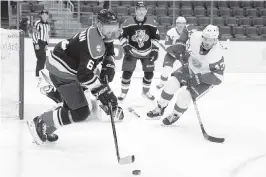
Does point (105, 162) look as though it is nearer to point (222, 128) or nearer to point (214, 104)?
point (222, 128)

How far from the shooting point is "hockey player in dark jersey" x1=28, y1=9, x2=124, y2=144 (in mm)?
2258

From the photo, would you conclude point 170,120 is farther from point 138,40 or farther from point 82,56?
point 138,40

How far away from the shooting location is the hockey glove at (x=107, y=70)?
8.23 ft

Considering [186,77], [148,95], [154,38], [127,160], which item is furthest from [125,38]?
[127,160]

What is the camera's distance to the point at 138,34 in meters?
→ 4.17

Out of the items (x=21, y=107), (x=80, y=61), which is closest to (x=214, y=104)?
(x=21, y=107)

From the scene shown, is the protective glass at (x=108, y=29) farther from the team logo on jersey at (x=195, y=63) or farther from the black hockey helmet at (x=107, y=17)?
the team logo on jersey at (x=195, y=63)

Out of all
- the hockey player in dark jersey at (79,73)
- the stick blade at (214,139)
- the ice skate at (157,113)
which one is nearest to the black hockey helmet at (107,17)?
the hockey player in dark jersey at (79,73)

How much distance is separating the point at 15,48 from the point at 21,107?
44cm

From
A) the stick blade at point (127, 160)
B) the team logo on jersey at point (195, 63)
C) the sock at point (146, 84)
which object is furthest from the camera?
the sock at point (146, 84)

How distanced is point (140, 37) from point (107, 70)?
5.59 feet

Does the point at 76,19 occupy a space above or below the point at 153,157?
above

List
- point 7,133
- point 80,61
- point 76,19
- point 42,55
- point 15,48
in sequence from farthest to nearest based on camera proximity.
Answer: point 76,19, point 42,55, point 15,48, point 7,133, point 80,61

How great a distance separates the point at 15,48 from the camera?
10.5 feet
